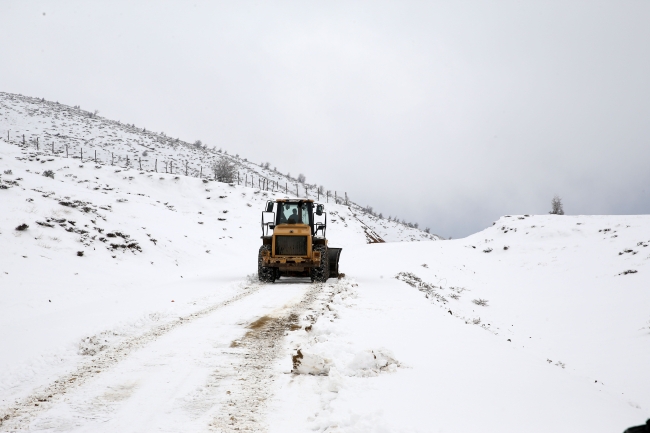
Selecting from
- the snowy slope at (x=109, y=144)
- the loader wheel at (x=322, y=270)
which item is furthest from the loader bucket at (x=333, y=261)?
the snowy slope at (x=109, y=144)

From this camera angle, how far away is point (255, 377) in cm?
469

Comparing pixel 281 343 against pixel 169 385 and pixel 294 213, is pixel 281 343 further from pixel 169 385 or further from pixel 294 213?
pixel 294 213

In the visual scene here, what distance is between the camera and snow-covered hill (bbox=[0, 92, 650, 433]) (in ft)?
12.5

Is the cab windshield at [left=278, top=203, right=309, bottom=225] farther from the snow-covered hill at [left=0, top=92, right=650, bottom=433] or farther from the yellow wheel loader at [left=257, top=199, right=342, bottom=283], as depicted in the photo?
the snow-covered hill at [left=0, top=92, right=650, bottom=433]

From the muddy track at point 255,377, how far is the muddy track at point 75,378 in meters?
1.48

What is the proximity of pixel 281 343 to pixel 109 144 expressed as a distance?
220 ft

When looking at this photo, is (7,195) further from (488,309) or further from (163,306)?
(488,309)

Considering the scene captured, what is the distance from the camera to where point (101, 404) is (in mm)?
3930

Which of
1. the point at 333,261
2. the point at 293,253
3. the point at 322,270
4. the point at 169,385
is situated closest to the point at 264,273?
the point at 293,253

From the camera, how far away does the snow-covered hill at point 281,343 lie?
3.80 m

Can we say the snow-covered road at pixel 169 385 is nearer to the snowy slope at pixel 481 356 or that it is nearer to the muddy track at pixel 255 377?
the muddy track at pixel 255 377

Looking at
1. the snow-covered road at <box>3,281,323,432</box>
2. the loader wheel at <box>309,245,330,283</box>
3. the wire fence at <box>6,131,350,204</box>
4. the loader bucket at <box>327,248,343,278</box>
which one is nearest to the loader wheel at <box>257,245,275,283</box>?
the loader wheel at <box>309,245,330,283</box>

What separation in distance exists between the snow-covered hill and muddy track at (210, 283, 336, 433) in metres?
0.03

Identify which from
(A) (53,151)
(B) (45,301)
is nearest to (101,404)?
(B) (45,301)
